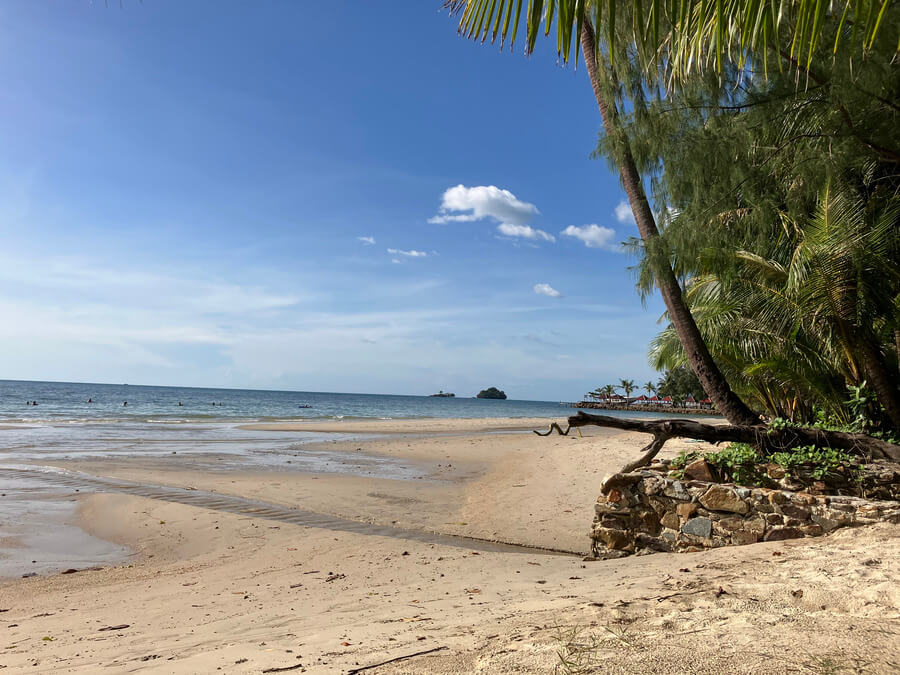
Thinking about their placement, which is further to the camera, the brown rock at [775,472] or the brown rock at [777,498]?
the brown rock at [775,472]

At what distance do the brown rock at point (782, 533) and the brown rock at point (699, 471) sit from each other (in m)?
0.74

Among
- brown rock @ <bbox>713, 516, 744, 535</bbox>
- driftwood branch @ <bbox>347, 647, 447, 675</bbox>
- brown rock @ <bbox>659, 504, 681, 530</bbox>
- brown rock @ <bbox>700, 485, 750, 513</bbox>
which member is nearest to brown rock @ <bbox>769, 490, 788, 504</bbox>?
brown rock @ <bbox>700, 485, 750, 513</bbox>

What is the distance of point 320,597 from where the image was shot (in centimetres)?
495

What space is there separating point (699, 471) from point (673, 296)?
112 inches

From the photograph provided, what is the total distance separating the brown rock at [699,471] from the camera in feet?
20.4

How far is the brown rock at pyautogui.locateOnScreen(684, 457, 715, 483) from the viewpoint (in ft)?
20.4

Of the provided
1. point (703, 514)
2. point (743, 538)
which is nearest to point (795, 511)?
point (743, 538)

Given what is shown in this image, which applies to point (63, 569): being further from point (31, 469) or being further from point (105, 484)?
point (31, 469)

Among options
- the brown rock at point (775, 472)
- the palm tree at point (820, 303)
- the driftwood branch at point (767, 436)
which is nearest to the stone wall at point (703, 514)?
the brown rock at point (775, 472)

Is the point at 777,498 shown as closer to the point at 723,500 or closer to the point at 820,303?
the point at 723,500

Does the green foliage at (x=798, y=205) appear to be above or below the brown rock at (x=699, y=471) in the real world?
above

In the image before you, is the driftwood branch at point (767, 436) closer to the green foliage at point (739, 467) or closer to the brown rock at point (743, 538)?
the green foliage at point (739, 467)

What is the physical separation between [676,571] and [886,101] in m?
5.33

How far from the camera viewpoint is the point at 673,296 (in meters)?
8.15
